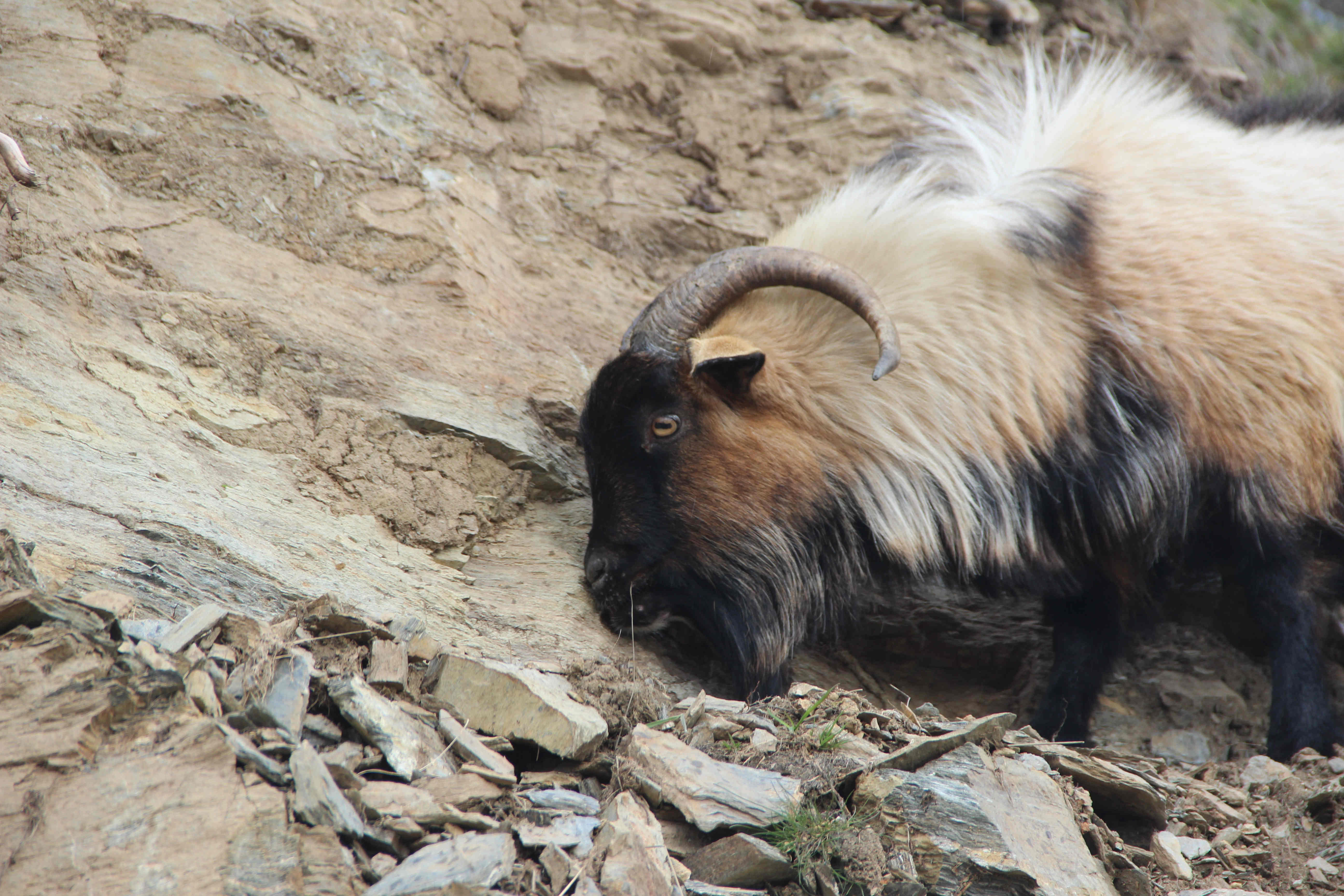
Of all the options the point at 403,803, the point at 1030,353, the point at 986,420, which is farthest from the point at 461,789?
the point at 1030,353

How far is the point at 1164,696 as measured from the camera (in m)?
4.24

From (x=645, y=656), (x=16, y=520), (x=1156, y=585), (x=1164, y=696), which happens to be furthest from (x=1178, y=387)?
(x=16, y=520)

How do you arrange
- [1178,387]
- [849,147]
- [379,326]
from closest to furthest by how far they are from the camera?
[1178,387] < [379,326] < [849,147]

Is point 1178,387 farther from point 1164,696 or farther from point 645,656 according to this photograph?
point 645,656

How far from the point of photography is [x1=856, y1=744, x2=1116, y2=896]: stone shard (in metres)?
2.20

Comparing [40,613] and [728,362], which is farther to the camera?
[728,362]

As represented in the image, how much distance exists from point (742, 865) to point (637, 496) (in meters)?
1.62

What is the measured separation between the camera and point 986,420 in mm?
3723

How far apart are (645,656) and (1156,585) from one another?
215 centimetres

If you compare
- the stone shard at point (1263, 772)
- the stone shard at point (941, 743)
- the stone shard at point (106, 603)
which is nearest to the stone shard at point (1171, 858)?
the stone shard at point (941, 743)

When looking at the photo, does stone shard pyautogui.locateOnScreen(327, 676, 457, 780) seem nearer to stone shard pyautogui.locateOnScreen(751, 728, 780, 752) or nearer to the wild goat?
stone shard pyautogui.locateOnScreen(751, 728, 780, 752)

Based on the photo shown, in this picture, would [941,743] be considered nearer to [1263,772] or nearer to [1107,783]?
[1107,783]

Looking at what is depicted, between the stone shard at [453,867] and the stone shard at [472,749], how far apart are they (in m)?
0.26

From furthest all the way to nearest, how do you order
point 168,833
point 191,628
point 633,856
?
point 191,628, point 633,856, point 168,833
